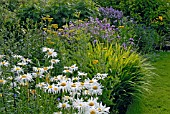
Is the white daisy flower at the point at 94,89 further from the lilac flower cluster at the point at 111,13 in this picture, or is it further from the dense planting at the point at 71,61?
the lilac flower cluster at the point at 111,13

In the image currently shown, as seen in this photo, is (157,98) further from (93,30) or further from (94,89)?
(94,89)

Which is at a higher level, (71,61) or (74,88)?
(74,88)

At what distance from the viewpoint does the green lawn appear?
439cm

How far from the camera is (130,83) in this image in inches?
174

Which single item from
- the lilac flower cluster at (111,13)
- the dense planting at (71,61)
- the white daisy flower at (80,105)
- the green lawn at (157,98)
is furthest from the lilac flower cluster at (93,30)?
the white daisy flower at (80,105)

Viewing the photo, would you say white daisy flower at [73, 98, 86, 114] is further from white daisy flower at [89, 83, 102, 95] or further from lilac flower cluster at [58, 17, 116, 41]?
lilac flower cluster at [58, 17, 116, 41]

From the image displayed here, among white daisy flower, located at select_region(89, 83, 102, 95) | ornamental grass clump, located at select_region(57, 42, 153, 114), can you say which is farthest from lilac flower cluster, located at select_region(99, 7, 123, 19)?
white daisy flower, located at select_region(89, 83, 102, 95)

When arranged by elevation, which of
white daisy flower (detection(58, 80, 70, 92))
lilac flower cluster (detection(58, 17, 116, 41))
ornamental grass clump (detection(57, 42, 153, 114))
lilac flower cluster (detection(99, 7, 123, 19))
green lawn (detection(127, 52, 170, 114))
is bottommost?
green lawn (detection(127, 52, 170, 114))

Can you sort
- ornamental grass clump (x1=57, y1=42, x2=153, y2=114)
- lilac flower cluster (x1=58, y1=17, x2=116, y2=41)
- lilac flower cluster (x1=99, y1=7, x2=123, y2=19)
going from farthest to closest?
1. lilac flower cluster (x1=99, y1=7, x2=123, y2=19)
2. lilac flower cluster (x1=58, y1=17, x2=116, y2=41)
3. ornamental grass clump (x1=57, y1=42, x2=153, y2=114)

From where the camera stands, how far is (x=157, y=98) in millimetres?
4746

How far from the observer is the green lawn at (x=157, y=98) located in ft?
14.4

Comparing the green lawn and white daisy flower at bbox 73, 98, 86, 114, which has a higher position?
white daisy flower at bbox 73, 98, 86, 114

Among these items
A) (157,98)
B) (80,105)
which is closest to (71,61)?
(157,98)

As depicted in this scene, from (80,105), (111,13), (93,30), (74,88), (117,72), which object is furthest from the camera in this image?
(111,13)
